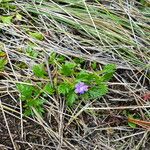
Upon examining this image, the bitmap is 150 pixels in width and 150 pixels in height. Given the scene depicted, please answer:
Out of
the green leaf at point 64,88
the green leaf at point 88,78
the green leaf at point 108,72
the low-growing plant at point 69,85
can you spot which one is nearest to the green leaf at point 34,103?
the low-growing plant at point 69,85

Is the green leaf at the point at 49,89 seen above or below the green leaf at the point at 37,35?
below

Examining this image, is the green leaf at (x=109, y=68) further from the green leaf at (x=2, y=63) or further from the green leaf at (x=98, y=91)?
the green leaf at (x=2, y=63)

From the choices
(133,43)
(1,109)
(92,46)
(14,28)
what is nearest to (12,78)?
(1,109)

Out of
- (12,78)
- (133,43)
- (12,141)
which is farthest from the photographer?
(133,43)

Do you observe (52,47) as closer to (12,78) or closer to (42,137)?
(12,78)

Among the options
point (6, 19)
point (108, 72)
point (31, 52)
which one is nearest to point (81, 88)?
point (108, 72)

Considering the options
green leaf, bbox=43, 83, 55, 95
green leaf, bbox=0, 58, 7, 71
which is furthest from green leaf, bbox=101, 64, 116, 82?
green leaf, bbox=0, 58, 7, 71

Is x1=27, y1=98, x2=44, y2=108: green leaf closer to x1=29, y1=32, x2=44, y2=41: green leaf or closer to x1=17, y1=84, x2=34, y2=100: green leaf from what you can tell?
x1=17, y1=84, x2=34, y2=100: green leaf
